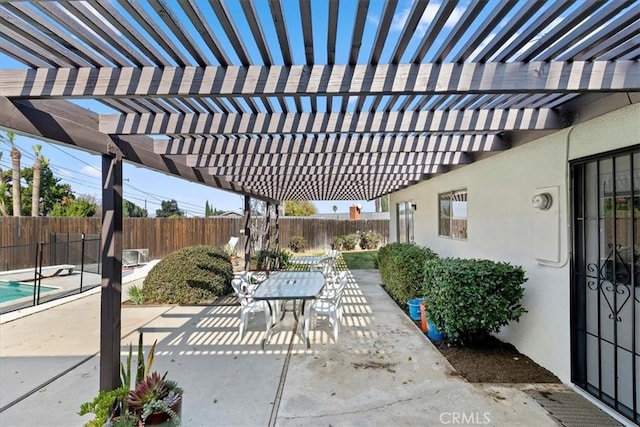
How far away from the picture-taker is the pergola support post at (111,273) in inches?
122

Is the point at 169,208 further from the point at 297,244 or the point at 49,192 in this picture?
the point at 297,244

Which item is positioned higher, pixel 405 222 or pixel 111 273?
pixel 405 222

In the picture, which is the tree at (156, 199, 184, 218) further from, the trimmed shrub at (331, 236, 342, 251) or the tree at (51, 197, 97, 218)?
the trimmed shrub at (331, 236, 342, 251)

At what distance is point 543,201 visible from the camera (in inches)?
144

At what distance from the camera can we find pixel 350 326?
5543mm

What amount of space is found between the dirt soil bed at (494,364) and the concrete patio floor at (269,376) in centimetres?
19

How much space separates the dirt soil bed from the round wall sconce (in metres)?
1.85

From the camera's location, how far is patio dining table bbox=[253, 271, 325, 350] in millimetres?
4673

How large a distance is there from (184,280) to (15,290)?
21.4 feet

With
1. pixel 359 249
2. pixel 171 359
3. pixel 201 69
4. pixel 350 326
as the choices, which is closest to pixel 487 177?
pixel 350 326

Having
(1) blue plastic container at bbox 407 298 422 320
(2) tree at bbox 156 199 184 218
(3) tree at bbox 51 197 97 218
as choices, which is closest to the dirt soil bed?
(1) blue plastic container at bbox 407 298 422 320

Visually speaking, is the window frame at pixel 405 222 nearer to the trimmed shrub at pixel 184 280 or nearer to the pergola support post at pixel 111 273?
the trimmed shrub at pixel 184 280

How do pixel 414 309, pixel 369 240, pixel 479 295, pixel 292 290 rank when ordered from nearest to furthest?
pixel 479 295, pixel 292 290, pixel 414 309, pixel 369 240

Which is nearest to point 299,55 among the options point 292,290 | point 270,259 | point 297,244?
point 292,290
